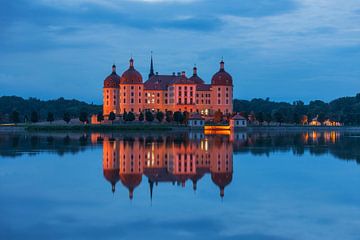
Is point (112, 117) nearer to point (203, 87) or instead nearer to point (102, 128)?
→ point (102, 128)

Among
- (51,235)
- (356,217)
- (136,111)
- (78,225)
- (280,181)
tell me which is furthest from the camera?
(136,111)

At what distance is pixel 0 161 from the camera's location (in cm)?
2419

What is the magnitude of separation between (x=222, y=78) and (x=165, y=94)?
27.5 feet

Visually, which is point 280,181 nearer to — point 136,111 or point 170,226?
point 170,226

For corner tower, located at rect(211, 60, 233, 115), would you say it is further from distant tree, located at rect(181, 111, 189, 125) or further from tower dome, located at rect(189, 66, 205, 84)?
distant tree, located at rect(181, 111, 189, 125)

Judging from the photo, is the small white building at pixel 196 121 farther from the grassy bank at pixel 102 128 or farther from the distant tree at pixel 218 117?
the distant tree at pixel 218 117

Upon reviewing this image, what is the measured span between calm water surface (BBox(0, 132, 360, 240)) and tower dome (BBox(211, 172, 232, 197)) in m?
0.03

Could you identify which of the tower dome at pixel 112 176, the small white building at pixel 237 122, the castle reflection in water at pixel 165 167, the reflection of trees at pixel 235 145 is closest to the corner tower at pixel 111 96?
the small white building at pixel 237 122

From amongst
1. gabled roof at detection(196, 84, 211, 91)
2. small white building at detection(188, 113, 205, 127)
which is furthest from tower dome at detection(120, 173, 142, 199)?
gabled roof at detection(196, 84, 211, 91)

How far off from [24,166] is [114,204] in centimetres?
946

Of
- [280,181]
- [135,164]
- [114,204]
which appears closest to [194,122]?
[135,164]

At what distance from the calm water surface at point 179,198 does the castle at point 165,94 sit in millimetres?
51046

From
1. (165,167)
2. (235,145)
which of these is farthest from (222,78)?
(165,167)

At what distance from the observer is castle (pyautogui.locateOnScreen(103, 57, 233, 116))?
76.6 metres
